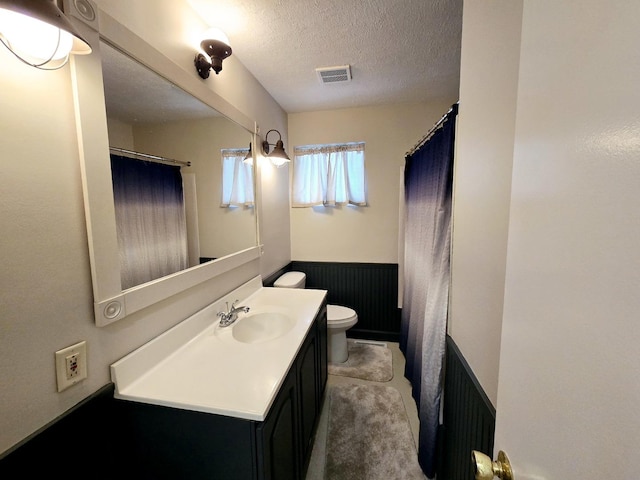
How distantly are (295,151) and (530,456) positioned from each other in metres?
2.85

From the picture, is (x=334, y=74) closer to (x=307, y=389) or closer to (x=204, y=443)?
(x=307, y=389)

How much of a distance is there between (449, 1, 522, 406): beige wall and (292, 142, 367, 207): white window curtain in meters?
1.65

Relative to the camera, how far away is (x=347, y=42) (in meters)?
1.69

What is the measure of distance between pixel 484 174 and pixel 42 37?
1352mm

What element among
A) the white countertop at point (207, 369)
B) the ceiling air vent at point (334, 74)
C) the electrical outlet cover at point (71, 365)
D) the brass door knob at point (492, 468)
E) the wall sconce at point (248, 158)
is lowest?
the white countertop at point (207, 369)

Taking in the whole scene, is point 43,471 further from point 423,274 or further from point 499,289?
point 423,274

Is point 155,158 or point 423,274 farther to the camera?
point 423,274

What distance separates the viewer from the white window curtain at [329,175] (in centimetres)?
278

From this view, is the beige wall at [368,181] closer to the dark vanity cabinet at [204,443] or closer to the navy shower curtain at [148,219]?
the navy shower curtain at [148,219]

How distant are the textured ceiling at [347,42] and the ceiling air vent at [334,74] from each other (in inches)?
1.8

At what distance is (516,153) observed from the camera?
0.51m

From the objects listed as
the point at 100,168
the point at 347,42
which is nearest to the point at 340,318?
the point at 100,168

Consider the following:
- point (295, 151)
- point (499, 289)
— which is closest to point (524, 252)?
point (499, 289)

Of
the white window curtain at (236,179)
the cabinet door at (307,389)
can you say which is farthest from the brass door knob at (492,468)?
the white window curtain at (236,179)
